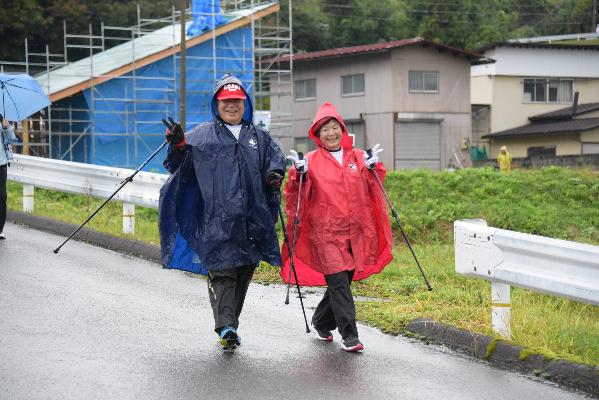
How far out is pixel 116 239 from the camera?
11.9 meters

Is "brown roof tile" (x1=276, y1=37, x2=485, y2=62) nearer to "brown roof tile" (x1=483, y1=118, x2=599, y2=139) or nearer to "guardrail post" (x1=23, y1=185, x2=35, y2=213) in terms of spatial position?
"brown roof tile" (x1=483, y1=118, x2=599, y2=139)

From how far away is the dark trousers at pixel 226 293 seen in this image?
21.5 feet

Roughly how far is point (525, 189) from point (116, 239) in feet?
39.3

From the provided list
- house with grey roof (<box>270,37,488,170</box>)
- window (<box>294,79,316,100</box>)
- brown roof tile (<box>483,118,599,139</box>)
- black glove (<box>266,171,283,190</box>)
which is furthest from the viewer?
window (<box>294,79,316,100</box>)

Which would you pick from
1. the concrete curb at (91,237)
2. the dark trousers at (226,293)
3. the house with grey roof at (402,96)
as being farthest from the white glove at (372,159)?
the house with grey roof at (402,96)

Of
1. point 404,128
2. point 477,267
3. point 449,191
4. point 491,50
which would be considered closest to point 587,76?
point 491,50

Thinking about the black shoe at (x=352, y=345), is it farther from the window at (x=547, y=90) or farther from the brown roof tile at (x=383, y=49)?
the window at (x=547, y=90)

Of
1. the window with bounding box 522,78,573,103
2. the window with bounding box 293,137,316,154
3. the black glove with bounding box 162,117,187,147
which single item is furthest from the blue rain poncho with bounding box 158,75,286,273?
the window with bounding box 522,78,573,103

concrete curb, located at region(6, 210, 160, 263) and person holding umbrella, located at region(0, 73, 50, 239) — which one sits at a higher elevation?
person holding umbrella, located at region(0, 73, 50, 239)

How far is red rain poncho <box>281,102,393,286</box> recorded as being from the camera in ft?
22.3

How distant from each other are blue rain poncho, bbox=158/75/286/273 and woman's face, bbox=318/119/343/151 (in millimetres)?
399

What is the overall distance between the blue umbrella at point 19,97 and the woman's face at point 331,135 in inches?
271

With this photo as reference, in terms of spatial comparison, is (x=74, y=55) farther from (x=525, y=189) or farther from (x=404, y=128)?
(x=525, y=189)

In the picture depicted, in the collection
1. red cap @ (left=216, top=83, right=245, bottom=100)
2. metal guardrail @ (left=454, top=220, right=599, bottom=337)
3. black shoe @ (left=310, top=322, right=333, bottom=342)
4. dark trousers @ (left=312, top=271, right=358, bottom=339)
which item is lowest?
black shoe @ (left=310, top=322, right=333, bottom=342)
